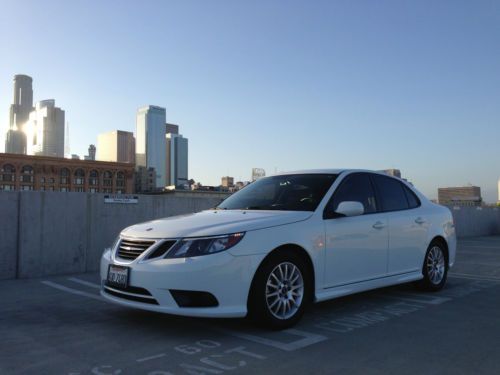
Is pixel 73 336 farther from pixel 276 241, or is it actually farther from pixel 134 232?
pixel 276 241

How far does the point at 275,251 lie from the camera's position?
4.62 metres

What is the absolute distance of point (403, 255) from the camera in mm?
6180

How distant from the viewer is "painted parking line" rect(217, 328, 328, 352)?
13.6 ft

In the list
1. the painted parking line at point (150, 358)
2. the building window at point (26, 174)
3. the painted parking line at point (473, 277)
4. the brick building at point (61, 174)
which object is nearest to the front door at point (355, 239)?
the painted parking line at point (150, 358)

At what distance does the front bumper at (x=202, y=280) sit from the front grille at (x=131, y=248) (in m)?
0.21

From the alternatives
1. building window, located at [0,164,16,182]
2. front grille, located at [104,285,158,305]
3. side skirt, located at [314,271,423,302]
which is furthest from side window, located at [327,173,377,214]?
building window, located at [0,164,16,182]

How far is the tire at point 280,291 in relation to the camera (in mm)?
4461

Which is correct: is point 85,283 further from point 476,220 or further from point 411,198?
point 476,220

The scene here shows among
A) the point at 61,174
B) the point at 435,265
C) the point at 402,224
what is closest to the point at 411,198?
the point at 402,224

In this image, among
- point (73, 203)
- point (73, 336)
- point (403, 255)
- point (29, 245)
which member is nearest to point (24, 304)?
point (73, 336)

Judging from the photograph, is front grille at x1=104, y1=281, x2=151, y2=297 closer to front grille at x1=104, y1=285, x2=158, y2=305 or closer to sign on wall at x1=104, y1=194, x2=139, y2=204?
front grille at x1=104, y1=285, x2=158, y2=305

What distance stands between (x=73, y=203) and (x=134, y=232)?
4.80 m

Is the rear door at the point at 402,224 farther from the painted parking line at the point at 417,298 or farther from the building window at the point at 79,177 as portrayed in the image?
the building window at the point at 79,177

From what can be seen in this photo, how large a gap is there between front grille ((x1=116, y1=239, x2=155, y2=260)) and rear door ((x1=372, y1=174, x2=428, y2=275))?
2960 millimetres
